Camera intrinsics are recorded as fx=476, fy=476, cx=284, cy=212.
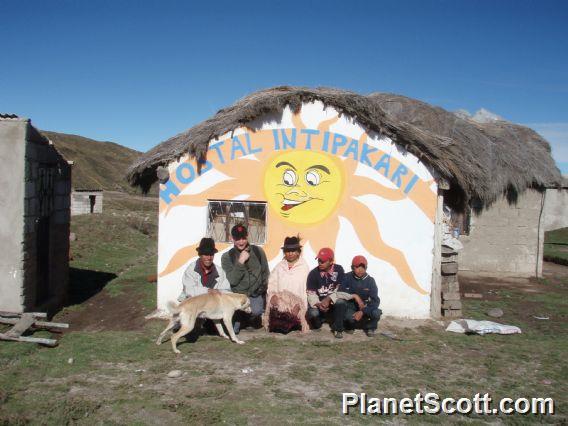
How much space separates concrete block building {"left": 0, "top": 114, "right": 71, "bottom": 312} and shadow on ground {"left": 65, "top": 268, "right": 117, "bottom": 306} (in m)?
1.61

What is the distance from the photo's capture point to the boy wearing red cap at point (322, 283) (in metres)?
6.91

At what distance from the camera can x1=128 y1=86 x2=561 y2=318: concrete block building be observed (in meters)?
7.73

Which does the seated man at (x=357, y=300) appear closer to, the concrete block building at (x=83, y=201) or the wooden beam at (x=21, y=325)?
the wooden beam at (x=21, y=325)

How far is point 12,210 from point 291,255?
424 centimetres

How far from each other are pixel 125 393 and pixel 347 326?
367cm

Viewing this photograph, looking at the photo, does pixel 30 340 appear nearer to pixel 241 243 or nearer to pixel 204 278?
pixel 204 278

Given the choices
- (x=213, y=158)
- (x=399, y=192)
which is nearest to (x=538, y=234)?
(x=399, y=192)

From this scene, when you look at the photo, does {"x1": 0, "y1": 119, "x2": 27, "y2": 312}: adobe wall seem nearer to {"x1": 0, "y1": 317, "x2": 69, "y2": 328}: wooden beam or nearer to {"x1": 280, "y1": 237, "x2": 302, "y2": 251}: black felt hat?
{"x1": 0, "y1": 317, "x2": 69, "y2": 328}: wooden beam

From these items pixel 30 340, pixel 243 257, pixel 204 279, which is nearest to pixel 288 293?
pixel 243 257

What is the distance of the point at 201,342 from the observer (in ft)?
21.5

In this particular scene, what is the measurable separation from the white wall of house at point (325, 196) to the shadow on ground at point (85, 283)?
10.1 feet

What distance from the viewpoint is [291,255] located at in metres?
6.99

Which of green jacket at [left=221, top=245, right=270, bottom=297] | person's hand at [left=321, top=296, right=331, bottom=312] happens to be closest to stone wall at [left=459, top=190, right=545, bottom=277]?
person's hand at [left=321, top=296, right=331, bottom=312]

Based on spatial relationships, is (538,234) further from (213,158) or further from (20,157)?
(20,157)
